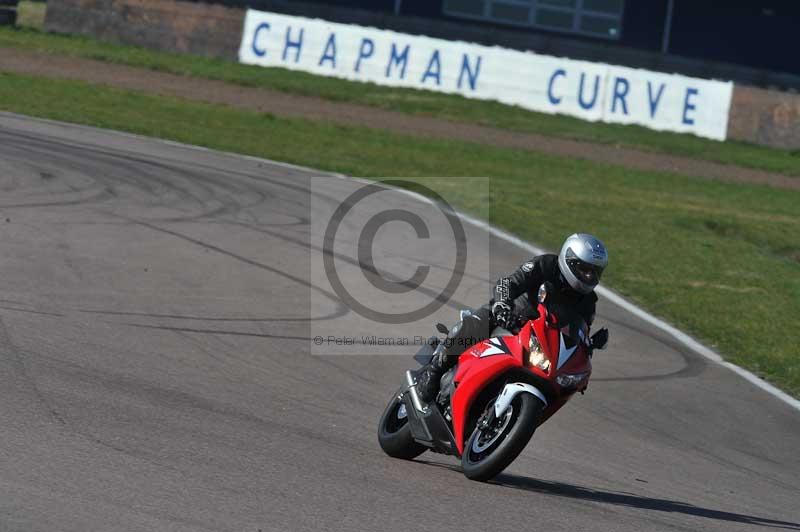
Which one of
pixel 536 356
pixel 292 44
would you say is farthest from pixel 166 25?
pixel 536 356

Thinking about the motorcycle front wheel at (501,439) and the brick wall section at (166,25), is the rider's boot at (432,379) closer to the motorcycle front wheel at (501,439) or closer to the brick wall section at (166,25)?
the motorcycle front wheel at (501,439)

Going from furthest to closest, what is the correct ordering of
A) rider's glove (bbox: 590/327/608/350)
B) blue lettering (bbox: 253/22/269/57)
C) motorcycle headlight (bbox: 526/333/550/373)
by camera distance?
1. blue lettering (bbox: 253/22/269/57)
2. rider's glove (bbox: 590/327/608/350)
3. motorcycle headlight (bbox: 526/333/550/373)

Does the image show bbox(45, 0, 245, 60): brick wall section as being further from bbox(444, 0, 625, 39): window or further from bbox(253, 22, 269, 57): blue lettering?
bbox(444, 0, 625, 39): window

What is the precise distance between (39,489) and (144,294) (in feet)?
17.6

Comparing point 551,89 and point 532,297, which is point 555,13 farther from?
point 532,297

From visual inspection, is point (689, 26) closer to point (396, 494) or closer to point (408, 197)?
point (408, 197)

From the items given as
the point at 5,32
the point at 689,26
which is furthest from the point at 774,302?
the point at 689,26

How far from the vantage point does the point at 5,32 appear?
31.6m

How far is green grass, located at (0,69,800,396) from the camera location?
1436 centimetres

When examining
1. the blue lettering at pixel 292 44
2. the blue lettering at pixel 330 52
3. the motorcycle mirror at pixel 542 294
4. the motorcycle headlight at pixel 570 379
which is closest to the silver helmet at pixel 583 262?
the motorcycle mirror at pixel 542 294

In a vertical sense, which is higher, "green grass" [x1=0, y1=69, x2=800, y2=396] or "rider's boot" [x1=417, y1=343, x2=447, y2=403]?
"rider's boot" [x1=417, y1=343, x2=447, y2=403]

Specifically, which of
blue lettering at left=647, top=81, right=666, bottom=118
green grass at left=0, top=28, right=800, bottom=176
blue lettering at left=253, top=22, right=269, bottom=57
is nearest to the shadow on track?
green grass at left=0, top=28, right=800, bottom=176

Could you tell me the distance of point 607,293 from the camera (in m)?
14.5

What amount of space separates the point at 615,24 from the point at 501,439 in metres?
35.2
